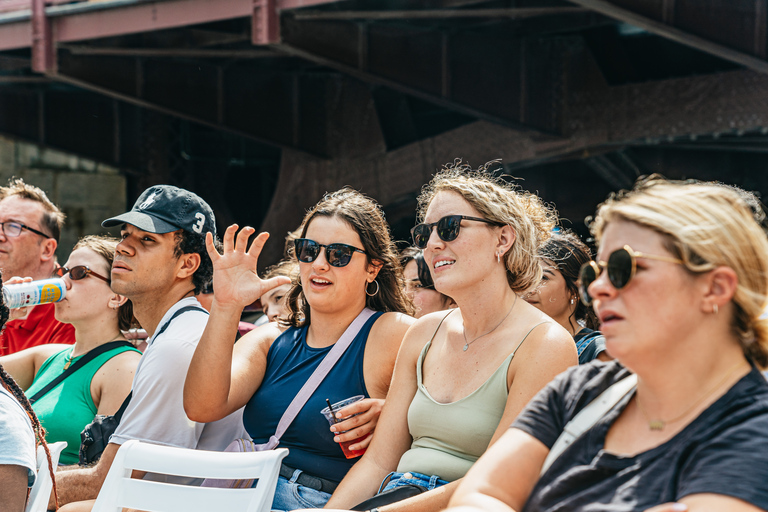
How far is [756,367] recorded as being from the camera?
65.3 inches

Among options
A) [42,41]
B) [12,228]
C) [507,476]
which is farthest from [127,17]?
[507,476]

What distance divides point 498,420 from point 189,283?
1.69 metres

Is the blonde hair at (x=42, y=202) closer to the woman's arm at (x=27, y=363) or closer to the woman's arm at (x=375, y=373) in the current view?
the woman's arm at (x=27, y=363)

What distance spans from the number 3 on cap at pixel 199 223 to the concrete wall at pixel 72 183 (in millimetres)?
10273

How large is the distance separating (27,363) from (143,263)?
1.08 meters

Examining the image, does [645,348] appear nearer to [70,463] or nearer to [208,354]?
[208,354]

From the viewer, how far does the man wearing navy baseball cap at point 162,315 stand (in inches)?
115

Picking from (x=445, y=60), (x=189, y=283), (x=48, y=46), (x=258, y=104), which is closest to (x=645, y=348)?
(x=189, y=283)

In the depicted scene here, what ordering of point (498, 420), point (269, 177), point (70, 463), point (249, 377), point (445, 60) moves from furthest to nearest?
1. point (269, 177)
2. point (445, 60)
3. point (70, 463)
4. point (249, 377)
5. point (498, 420)

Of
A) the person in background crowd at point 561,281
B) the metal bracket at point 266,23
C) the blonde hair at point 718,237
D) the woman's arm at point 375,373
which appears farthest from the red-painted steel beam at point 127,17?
the blonde hair at point 718,237

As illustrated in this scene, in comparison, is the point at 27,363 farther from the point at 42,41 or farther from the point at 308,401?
the point at 42,41

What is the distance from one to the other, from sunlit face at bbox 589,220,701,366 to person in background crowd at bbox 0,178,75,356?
3.66 meters

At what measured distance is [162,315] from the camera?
3.40 m

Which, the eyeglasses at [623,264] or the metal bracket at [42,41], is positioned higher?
the metal bracket at [42,41]
